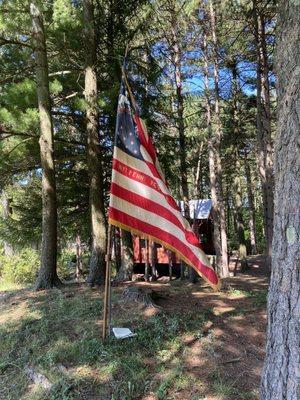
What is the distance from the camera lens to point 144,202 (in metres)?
4.88

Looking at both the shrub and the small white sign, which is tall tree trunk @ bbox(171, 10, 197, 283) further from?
the small white sign

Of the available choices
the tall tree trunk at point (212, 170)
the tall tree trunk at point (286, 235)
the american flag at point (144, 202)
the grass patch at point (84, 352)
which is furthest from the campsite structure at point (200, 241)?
the tall tree trunk at point (286, 235)

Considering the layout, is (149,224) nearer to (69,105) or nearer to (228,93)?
(69,105)

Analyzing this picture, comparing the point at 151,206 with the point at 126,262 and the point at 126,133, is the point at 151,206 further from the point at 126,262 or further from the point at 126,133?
the point at 126,262

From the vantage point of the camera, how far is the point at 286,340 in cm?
270

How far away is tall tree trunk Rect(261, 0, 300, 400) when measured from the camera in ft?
8.72

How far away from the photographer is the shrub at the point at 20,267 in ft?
47.8

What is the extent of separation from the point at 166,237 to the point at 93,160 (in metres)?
4.81

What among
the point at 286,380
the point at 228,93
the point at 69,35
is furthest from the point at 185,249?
the point at 228,93

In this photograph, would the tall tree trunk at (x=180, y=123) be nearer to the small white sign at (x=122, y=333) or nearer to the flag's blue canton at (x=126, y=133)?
the flag's blue canton at (x=126, y=133)

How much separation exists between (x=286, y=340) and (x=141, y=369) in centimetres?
223

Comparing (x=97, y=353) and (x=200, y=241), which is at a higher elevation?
(x=200, y=241)

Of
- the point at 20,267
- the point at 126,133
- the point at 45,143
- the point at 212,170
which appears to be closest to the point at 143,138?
the point at 126,133

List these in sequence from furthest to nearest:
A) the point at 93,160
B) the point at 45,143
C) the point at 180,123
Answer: the point at 180,123, the point at 93,160, the point at 45,143
